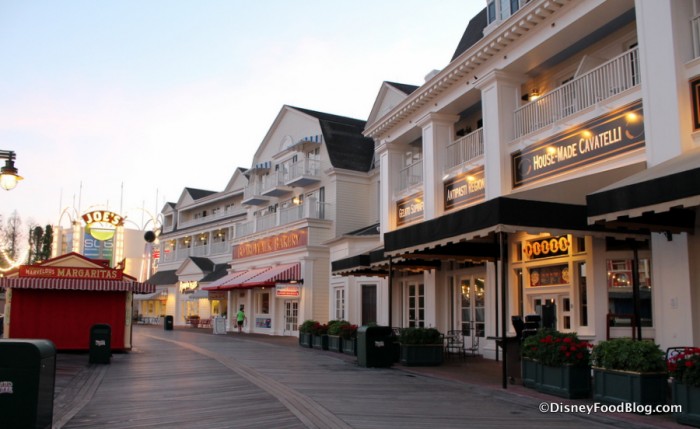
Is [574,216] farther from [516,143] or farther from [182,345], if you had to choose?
[182,345]

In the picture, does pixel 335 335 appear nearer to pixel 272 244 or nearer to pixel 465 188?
pixel 465 188

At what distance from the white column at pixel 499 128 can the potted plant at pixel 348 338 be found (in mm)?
6594

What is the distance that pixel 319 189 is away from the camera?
1348 inches

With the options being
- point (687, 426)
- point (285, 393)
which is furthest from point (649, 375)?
point (285, 393)

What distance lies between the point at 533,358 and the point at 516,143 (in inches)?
271

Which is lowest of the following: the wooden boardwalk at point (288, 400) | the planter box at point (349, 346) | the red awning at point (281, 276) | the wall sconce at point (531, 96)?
the wooden boardwalk at point (288, 400)

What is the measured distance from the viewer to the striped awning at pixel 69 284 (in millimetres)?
19156

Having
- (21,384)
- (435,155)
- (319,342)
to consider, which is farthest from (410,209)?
(21,384)

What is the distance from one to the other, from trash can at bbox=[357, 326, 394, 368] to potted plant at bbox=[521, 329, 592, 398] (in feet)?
17.6

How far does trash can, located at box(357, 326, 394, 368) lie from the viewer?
16312mm

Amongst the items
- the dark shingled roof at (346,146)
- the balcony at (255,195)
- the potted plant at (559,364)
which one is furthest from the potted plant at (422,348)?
the balcony at (255,195)

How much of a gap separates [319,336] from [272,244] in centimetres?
1296

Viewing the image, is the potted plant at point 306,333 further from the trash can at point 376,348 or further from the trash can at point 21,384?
the trash can at point 21,384

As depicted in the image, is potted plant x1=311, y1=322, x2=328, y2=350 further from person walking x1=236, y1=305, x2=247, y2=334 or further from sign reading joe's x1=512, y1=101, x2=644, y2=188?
person walking x1=236, y1=305, x2=247, y2=334
